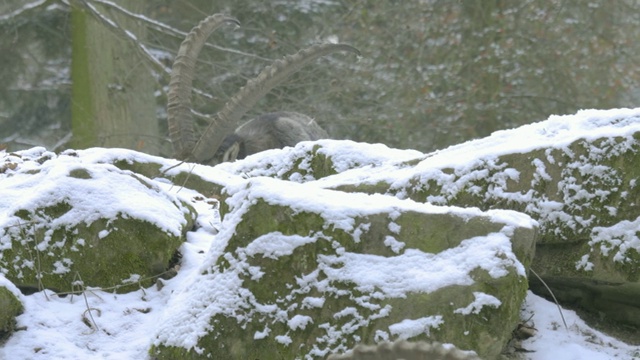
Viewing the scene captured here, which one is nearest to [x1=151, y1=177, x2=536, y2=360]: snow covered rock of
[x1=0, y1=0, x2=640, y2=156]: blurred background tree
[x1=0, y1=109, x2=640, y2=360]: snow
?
[x1=0, y1=109, x2=640, y2=360]: snow

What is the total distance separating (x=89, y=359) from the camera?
3502 mm

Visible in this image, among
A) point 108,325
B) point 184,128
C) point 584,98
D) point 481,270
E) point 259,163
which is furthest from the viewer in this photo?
point 584,98

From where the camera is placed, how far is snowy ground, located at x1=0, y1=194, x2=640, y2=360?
3463mm

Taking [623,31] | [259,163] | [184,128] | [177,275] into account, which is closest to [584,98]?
[623,31]

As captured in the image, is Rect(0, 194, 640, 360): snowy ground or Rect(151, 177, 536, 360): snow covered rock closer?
Rect(151, 177, 536, 360): snow covered rock

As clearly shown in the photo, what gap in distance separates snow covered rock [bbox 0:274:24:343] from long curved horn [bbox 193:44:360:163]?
14.3ft

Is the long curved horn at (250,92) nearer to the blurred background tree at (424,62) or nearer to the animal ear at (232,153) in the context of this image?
the animal ear at (232,153)

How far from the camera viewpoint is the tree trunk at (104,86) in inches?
481

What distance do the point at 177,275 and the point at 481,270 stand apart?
1.47 m

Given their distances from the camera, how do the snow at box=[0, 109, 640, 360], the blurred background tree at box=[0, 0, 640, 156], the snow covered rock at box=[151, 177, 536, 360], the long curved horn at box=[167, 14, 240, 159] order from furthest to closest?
the blurred background tree at box=[0, 0, 640, 156], the long curved horn at box=[167, 14, 240, 159], the snow at box=[0, 109, 640, 360], the snow covered rock at box=[151, 177, 536, 360]

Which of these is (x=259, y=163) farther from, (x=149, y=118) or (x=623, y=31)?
(x=623, y=31)

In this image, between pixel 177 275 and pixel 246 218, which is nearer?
pixel 246 218

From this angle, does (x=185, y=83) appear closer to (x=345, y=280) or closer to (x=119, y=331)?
(x=119, y=331)

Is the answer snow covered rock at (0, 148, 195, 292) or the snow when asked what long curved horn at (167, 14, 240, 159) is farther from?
snow covered rock at (0, 148, 195, 292)
